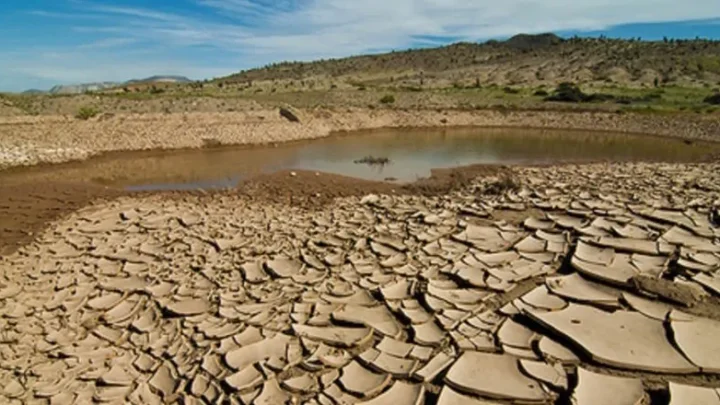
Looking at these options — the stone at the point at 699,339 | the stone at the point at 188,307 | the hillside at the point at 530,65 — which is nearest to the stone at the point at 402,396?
the stone at the point at 699,339

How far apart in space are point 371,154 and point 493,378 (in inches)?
455

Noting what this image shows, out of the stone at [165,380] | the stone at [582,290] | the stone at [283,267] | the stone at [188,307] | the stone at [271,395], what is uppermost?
the stone at [582,290]

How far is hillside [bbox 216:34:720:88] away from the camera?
121 feet

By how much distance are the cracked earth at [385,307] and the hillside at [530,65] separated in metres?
30.9

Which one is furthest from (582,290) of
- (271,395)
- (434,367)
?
(271,395)

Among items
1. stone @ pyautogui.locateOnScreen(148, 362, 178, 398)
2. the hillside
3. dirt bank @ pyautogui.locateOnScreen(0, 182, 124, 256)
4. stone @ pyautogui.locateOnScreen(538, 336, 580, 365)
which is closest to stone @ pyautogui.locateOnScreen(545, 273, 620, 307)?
stone @ pyautogui.locateOnScreen(538, 336, 580, 365)

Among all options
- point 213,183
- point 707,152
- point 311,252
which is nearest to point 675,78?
point 707,152

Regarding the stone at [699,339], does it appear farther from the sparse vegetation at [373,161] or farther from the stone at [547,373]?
the sparse vegetation at [373,161]

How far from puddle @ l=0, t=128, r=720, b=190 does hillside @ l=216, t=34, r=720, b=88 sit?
59.9 ft

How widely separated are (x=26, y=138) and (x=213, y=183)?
660cm

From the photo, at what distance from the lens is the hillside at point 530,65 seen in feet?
121

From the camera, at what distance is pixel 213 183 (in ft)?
34.8

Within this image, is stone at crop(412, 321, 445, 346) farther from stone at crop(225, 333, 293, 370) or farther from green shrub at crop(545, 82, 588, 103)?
green shrub at crop(545, 82, 588, 103)

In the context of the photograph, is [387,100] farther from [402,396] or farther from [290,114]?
[402,396]
